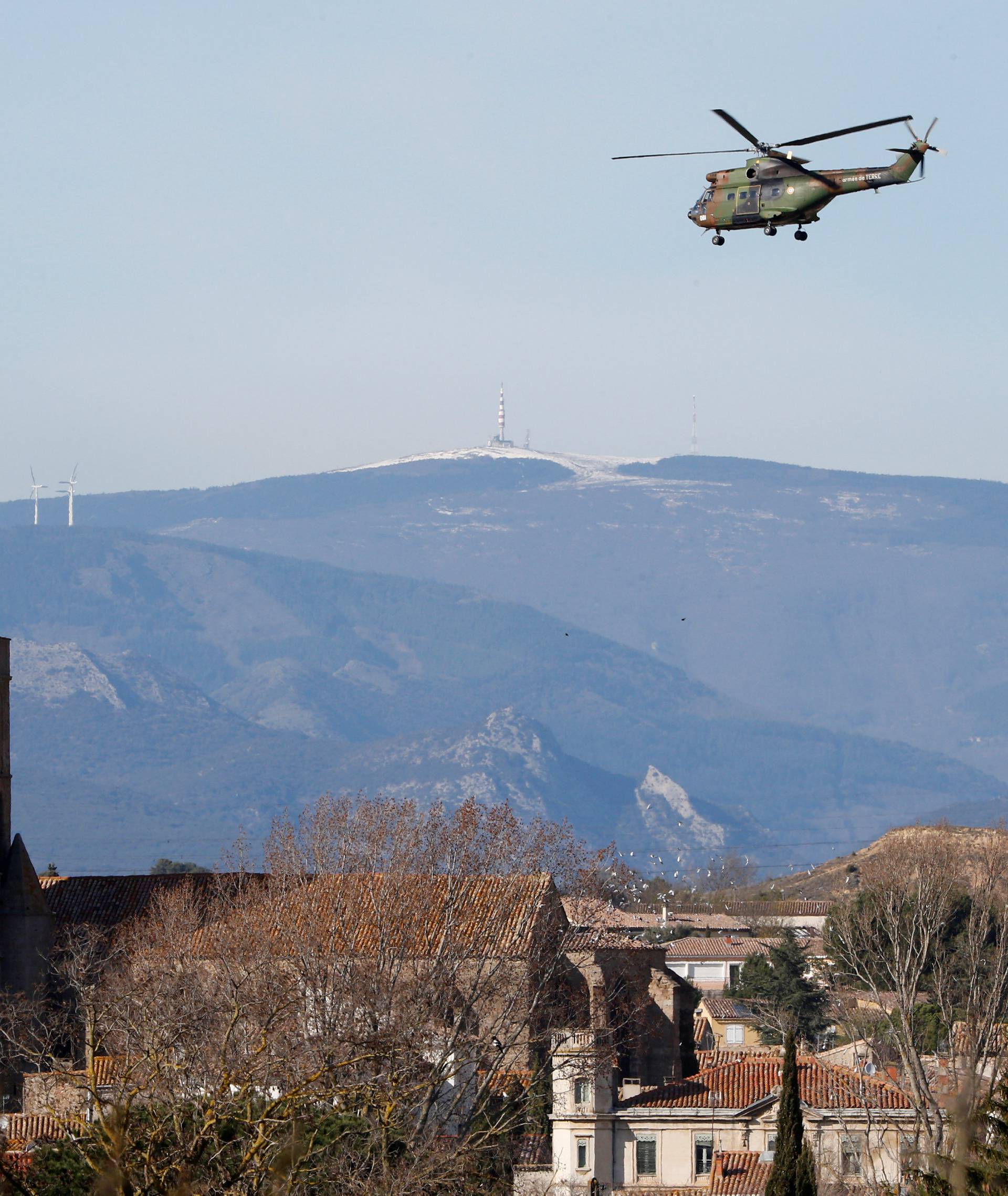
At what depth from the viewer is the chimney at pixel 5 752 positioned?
224 ft

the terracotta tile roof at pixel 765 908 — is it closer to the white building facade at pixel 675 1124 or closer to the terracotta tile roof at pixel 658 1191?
the white building facade at pixel 675 1124

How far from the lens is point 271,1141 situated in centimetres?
2059

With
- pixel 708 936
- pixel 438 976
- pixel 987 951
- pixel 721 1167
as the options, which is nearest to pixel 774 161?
pixel 438 976

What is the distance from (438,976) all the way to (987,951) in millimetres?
31949

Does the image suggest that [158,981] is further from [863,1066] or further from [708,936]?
[708,936]

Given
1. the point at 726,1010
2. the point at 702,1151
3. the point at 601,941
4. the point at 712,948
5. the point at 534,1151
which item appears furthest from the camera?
the point at 712,948

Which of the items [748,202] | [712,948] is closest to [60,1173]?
[748,202]

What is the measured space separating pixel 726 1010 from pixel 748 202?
58.8 metres

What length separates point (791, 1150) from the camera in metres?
42.4

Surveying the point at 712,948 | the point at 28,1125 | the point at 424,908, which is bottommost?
the point at 712,948

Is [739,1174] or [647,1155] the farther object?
[647,1155]

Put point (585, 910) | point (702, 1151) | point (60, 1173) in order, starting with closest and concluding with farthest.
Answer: point (60, 1173)
point (585, 910)
point (702, 1151)

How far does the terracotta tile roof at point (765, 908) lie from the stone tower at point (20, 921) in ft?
299

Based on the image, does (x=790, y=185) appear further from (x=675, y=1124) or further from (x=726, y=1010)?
(x=726, y=1010)
